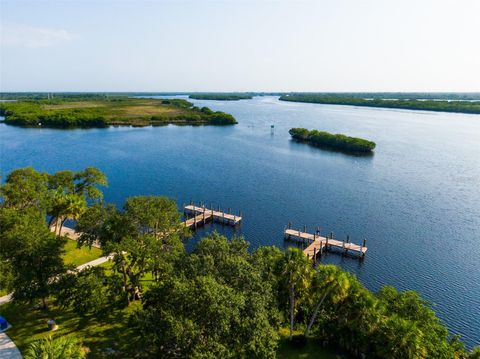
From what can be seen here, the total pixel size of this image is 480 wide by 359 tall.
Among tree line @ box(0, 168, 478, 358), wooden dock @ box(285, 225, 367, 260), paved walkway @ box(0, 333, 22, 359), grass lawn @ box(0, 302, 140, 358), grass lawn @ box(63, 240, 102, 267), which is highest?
tree line @ box(0, 168, 478, 358)

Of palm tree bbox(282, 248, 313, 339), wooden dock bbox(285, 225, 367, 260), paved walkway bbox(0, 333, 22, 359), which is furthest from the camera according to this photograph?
wooden dock bbox(285, 225, 367, 260)

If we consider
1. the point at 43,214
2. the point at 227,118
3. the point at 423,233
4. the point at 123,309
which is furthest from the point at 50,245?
the point at 227,118

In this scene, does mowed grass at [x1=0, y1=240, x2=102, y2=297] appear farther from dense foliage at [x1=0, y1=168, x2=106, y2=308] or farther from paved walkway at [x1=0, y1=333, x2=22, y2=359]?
paved walkway at [x1=0, y1=333, x2=22, y2=359]

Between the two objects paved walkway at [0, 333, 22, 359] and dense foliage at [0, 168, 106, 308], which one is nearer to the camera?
paved walkway at [0, 333, 22, 359]

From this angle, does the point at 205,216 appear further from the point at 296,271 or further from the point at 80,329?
the point at 296,271

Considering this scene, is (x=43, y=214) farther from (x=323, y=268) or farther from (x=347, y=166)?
(x=347, y=166)

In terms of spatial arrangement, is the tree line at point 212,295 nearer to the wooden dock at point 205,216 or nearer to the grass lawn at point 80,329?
the grass lawn at point 80,329

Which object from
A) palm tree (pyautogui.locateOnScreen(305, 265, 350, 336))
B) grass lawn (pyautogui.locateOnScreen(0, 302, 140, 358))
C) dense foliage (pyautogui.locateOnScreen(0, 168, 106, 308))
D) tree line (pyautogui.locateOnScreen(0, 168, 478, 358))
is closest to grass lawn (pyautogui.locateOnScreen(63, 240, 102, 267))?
dense foliage (pyautogui.locateOnScreen(0, 168, 106, 308))
